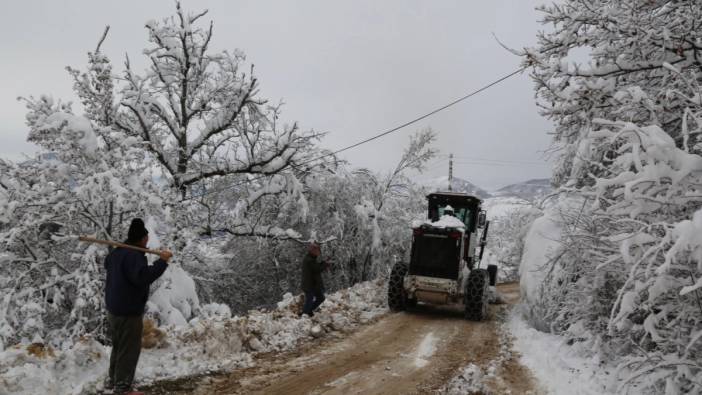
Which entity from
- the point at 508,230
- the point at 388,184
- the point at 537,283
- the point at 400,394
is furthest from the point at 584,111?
the point at 508,230

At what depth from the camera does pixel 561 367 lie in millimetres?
6582

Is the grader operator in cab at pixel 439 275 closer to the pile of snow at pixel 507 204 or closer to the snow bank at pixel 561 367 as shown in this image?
the pile of snow at pixel 507 204

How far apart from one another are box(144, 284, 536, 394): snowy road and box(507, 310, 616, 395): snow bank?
235 mm

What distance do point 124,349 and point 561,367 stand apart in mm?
5723

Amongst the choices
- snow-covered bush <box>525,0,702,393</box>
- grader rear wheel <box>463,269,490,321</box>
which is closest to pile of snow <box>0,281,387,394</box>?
grader rear wheel <box>463,269,490,321</box>

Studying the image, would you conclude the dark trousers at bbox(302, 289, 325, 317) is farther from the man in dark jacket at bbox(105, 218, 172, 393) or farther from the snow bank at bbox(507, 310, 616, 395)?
the man in dark jacket at bbox(105, 218, 172, 393)

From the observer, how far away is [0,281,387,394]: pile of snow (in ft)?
15.1

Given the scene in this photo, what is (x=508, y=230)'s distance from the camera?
36844 mm

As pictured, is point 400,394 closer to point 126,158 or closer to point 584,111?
point 584,111

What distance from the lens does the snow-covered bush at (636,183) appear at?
12.0 feet

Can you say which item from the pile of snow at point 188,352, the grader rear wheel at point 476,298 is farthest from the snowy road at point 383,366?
the grader rear wheel at point 476,298

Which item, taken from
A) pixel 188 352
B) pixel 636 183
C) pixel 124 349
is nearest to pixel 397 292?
pixel 188 352

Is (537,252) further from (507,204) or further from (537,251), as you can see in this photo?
(507,204)

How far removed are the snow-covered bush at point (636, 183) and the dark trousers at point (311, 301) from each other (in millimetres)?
4526
